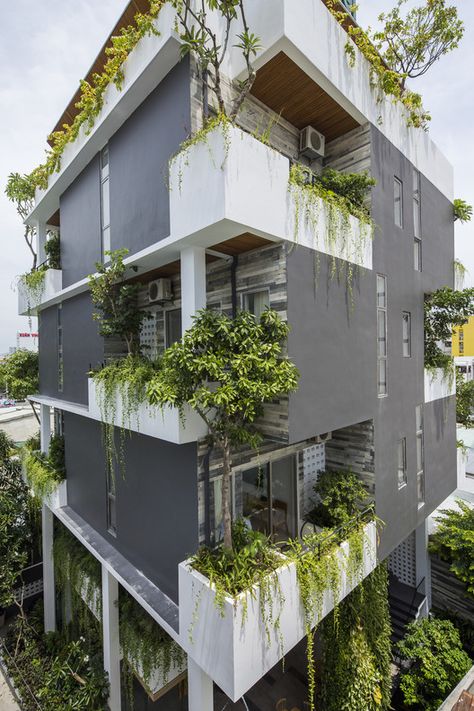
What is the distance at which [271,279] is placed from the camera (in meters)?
4.29

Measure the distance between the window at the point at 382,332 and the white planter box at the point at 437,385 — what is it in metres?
2.21

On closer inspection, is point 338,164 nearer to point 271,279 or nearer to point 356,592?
point 271,279

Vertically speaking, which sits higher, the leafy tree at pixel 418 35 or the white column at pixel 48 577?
the leafy tree at pixel 418 35

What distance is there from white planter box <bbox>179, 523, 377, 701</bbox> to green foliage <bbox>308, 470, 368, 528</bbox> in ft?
5.92

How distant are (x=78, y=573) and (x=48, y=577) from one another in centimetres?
314

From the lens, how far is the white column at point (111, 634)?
6195 mm

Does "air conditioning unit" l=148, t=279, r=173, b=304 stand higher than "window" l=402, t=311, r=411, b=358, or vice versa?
"air conditioning unit" l=148, t=279, r=173, b=304

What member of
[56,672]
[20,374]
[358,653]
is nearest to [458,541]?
[358,653]

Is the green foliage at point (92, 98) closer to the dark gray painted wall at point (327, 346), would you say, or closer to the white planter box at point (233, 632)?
the dark gray painted wall at point (327, 346)

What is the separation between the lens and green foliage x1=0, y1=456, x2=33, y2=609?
8656mm

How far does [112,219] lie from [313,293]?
4032 millimetres

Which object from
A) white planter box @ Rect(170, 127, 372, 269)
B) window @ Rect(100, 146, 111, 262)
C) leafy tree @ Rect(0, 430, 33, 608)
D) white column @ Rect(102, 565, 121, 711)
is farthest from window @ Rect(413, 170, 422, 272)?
leafy tree @ Rect(0, 430, 33, 608)

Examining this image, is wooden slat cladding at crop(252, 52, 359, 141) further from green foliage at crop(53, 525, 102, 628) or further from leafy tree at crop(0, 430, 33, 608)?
leafy tree at crop(0, 430, 33, 608)

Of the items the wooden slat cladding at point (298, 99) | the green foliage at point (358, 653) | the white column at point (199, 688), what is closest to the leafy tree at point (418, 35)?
the wooden slat cladding at point (298, 99)
